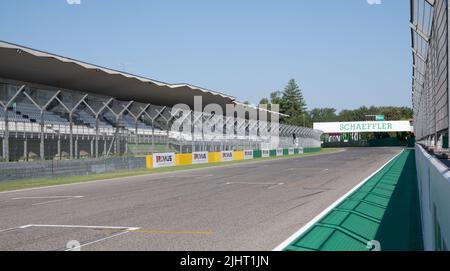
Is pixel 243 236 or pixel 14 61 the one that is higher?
pixel 14 61

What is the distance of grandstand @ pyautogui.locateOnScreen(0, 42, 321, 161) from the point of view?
2505 centimetres

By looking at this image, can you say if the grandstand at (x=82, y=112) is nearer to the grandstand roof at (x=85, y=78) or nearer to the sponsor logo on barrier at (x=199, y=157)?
the grandstand roof at (x=85, y=78)

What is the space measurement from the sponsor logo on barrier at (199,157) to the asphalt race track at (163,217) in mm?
20771

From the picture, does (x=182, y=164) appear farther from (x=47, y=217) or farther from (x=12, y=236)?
(x=12, y=236)

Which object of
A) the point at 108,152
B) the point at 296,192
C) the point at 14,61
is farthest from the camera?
the point at 108,152

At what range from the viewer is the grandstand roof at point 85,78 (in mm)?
26734

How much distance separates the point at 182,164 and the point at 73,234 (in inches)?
A: 1091

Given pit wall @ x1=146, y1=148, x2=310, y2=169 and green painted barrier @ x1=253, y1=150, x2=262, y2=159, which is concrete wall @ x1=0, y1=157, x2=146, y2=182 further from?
green painted barrier @ x1=253, y1=150, x2=262, y2=159

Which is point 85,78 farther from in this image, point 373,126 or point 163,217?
point 373,126

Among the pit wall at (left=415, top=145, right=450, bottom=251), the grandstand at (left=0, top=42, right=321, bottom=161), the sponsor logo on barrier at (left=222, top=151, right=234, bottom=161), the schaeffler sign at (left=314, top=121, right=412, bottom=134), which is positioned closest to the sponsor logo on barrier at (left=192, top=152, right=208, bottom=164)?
the grandstand at (left=0, top=42, right=321, bottom=161)

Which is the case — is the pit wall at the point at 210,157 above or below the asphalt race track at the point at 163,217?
above

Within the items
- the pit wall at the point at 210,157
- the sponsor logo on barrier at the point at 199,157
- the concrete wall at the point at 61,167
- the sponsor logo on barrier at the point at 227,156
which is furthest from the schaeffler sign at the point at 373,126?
the concrete wall at the point at 61,167

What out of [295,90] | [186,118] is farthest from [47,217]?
[295,90]

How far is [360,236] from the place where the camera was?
7.73 metres
